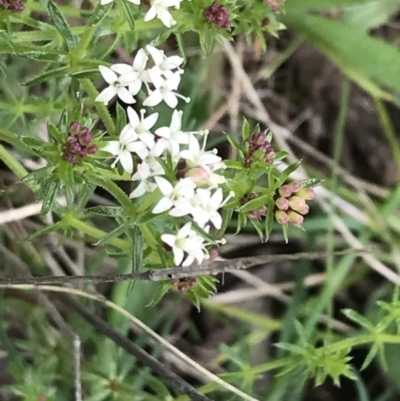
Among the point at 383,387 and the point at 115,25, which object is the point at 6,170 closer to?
the point at 115,25

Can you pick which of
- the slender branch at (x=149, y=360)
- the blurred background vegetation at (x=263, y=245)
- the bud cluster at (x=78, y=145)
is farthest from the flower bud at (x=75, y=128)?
the slender branch at (x=149, y=360)

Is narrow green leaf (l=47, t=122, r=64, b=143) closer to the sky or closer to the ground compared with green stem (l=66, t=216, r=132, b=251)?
closer to the sky

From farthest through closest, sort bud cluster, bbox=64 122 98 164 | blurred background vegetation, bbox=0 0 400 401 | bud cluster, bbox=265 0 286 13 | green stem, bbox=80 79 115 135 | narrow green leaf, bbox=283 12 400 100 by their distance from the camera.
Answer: narrow green leaf, bbox=283 12 400 100 < blurred background vegetation, bbox=0 0 400 401 < bud cluster, bbox=265 0 286 13 < green stem, bbox=80 79 115 135 < bud cluster, bbox=64 122 98 164

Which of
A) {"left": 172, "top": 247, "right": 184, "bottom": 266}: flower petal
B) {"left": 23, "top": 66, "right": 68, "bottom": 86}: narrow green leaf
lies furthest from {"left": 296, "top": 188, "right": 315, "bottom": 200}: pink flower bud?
{"left": 23, "top": 66, "right": 68, "bottom": 86}: narrow green leaf

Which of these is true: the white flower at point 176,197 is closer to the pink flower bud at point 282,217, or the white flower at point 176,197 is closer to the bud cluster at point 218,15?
the pink flower bud at point 282,217

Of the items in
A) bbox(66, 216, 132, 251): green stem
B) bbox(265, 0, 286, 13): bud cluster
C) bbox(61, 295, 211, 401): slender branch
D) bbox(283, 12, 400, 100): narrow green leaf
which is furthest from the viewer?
bbox(283, 12, 400, 100): narrow green leaf

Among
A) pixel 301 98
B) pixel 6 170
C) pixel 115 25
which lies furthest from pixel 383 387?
pixel 115 25

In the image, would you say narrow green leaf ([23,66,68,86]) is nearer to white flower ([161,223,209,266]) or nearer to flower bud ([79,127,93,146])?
flower bud ([79,127,93,146])
